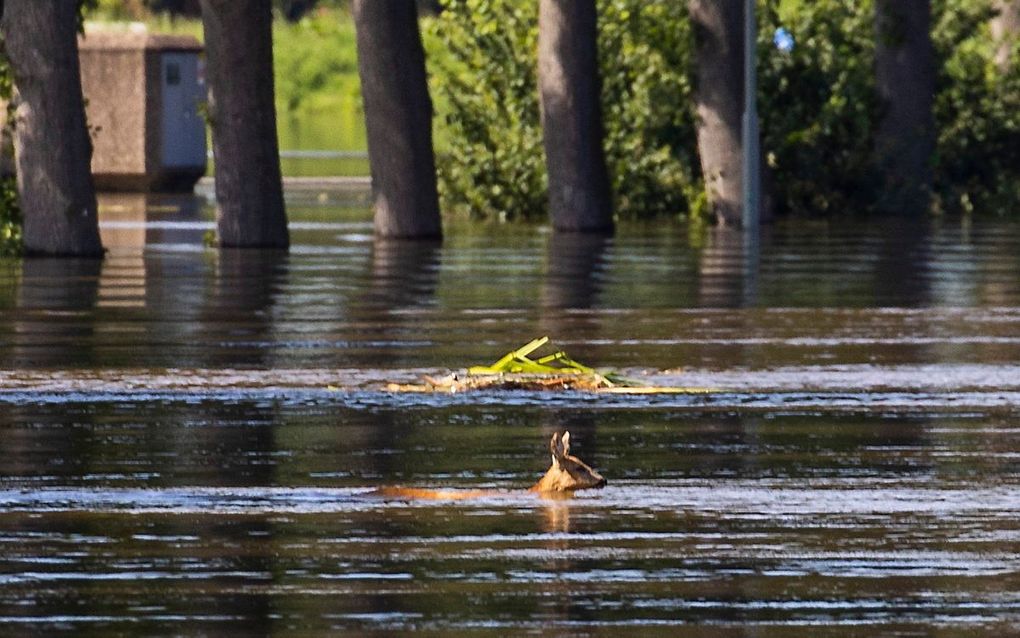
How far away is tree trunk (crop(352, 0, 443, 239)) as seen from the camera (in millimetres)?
28844

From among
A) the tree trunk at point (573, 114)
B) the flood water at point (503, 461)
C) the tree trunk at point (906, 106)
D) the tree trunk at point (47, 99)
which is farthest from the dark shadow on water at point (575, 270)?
the tree trunk at point (906, 106)

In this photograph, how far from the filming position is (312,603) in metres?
8.33

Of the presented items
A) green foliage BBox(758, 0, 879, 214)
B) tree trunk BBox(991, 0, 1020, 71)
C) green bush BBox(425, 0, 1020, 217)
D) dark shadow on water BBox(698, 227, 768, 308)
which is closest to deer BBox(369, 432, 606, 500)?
dark shadow on water BBox(698, 227, 768, 308)

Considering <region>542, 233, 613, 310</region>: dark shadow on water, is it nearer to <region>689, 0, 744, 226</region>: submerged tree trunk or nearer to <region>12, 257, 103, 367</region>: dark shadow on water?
<region>689, 0, 744, 226</region>: submerged tree trunk

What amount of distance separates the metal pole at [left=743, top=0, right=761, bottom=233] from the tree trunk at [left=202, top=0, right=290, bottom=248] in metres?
6.64

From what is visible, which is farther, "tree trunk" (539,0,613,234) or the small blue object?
the small blue object

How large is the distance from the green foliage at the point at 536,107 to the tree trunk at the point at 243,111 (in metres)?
7.93

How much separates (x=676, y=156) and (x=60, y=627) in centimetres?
2809

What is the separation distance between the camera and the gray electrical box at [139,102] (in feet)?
140

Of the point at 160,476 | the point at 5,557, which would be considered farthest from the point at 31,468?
the point at 5,557

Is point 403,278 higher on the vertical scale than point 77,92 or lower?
lower

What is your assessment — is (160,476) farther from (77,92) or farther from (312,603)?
(77,92)

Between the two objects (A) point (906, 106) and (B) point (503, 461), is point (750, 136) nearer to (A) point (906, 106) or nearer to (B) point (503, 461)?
(A) point (906, 106)

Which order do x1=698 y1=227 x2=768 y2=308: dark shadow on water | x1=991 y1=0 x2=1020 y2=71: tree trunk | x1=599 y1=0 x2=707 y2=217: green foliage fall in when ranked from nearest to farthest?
x1=698 y1=227 x2=768 y2=308: dark shadow on water → x1=599 y1=0 x2=707 y2=217: green foliage → x1=991 y1=0 x2=1020 y2=71: tree trunk
